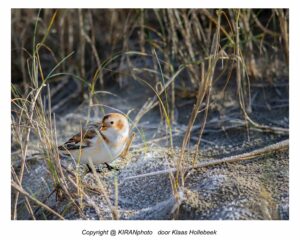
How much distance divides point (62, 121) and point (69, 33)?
2.25 ft

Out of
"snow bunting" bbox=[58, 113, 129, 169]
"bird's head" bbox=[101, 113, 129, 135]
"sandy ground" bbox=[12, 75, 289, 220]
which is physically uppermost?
"bird's head" bbox=[101, 113, 129, 135]

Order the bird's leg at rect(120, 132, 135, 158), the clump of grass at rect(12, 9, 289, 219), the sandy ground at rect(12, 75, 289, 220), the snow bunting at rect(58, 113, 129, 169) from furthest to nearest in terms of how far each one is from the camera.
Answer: the clump of grass at rect(12, 9, 289, 219), the bird's leg at rect(120, 132, 135, 158), the snow bunting at rect(58, 113, 129, 169), the sandy ground at rect(12, 75, 289, 220)

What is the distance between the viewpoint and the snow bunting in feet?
8.29

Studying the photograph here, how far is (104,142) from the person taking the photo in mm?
2523

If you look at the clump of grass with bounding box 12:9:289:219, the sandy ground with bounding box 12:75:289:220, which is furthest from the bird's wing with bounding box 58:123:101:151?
the clump of grass with bounding box 12:9:289:219

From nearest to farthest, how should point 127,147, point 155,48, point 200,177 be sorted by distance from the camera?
point 200,177 → point 127,147 → point 155,48

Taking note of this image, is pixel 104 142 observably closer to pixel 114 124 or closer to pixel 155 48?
pixel 114 124

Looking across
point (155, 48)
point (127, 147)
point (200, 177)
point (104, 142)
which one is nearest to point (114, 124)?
point (104, 142)

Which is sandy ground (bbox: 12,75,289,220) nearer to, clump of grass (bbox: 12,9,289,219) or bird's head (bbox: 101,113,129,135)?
clump of grass (bbox: 12,9,289,219)

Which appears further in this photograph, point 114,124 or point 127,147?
point 127,147

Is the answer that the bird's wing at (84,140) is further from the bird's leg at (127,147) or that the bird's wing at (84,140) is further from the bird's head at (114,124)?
the bird's leg at (127,147)

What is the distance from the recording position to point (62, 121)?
355 cm
